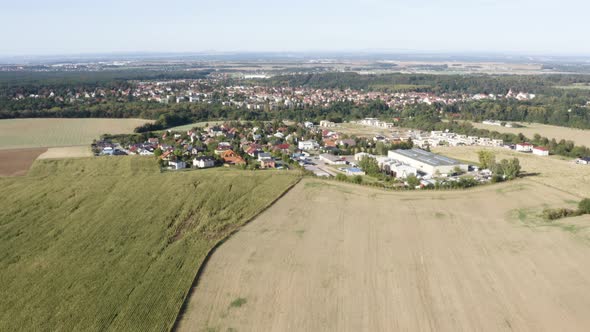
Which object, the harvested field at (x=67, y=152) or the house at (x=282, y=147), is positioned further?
the house at (x=282, y=147)

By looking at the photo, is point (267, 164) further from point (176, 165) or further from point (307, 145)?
point (307, 145)

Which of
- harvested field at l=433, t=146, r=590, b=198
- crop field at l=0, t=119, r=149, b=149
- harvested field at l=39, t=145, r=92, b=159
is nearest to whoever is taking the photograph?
harvested field at l=433, t=146, r=590, b=198

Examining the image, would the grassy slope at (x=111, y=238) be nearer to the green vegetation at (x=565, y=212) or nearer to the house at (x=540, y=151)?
the green vegetation at (x=565, y=212)

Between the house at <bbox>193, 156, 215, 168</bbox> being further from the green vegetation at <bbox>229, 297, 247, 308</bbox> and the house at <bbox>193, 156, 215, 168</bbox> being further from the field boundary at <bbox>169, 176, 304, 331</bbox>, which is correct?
the green vegetation at <bbox>229, 297, 247, 308</bbox>

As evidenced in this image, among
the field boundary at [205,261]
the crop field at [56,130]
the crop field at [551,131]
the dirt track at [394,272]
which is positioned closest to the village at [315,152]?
the crop field at [56,130]

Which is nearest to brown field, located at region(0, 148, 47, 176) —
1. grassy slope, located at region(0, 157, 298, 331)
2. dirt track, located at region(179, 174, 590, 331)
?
grassy slope, located at region(0, 157, 298, 331)

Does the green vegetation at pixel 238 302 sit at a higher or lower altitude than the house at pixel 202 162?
higher
